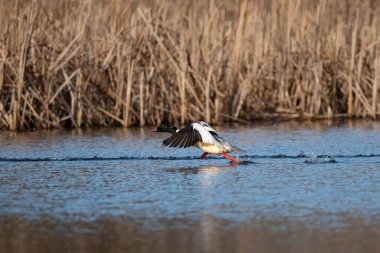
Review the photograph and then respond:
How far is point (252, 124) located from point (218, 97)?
791mm

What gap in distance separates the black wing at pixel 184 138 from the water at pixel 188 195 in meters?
0.26

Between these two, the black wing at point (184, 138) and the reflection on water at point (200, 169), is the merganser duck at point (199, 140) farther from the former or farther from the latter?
the reflection on water at point (200, 169)

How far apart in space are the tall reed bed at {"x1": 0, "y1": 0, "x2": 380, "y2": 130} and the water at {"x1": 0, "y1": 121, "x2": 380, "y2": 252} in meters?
1.44

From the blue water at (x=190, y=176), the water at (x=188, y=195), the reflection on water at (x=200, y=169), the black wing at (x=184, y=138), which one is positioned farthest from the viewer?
the black wing at (x=184, y=138)

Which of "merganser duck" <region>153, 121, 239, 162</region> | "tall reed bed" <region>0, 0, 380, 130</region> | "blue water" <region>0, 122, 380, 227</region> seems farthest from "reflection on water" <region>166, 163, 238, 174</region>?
"tall reed bed" <region>0, 0, 380, 130</region>

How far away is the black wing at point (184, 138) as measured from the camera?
9727 mm

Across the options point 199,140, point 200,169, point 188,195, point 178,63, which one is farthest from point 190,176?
point 178,63

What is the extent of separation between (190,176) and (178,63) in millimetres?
5483

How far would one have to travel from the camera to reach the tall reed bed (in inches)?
525

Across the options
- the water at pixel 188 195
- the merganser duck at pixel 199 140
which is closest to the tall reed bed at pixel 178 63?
the water at pixel 188 195

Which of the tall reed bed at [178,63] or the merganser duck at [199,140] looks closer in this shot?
the merganser duck at [199,140]

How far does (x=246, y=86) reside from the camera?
46.6ft

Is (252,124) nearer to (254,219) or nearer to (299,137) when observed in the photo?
(299,137)

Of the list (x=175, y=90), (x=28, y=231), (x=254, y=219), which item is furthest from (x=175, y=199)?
(x=175, y=90)
